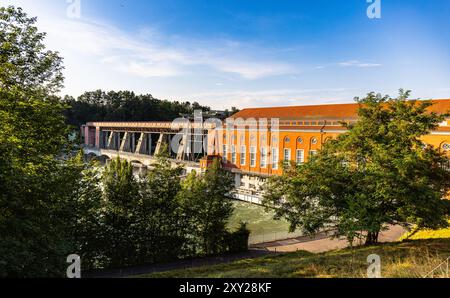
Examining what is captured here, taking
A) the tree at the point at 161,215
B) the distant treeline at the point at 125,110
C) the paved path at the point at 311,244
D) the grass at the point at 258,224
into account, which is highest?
the distant treeline at the point at 125,110

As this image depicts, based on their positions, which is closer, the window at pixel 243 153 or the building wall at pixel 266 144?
the building wall at pixel 266 144

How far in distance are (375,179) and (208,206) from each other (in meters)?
12.2

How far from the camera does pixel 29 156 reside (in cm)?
1084

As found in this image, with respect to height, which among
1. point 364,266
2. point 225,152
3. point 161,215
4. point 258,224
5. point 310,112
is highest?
point 310,112

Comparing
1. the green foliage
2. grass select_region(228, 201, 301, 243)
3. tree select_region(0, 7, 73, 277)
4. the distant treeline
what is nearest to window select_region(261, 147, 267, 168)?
grass select_region(228, 201, 301, 243)

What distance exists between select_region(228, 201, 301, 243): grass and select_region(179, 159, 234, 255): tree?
305 centimetres

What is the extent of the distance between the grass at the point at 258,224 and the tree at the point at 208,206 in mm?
3050

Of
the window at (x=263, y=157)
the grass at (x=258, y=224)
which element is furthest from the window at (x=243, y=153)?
the grass at (x=258, y=224)

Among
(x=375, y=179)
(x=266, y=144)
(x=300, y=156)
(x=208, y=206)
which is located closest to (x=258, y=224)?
(x=208, y=206)

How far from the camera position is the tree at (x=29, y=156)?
9.34m

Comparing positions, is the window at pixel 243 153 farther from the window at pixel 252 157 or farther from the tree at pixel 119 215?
the tree at pixel 119 215

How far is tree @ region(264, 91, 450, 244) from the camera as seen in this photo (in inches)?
540

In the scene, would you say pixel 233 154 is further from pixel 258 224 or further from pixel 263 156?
pixel 258 224
